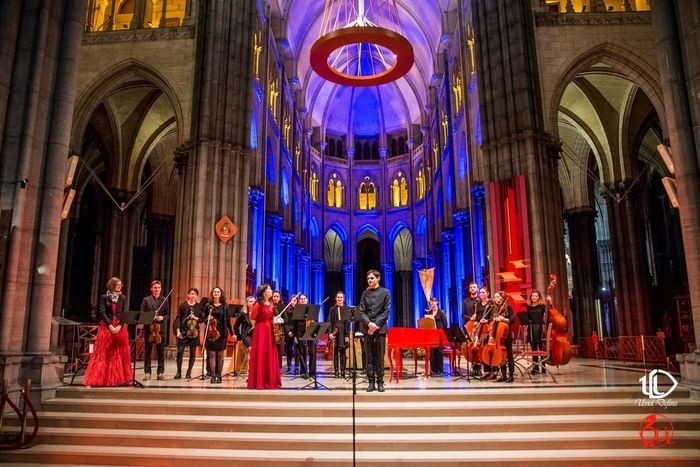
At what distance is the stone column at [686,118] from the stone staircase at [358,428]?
1.42 m

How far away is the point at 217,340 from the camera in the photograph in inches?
385

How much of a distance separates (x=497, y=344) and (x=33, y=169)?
8233 millimetres

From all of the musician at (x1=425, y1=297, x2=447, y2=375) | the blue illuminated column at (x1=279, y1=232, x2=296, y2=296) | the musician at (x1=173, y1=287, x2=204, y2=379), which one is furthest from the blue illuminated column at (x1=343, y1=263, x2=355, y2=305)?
the musician at (x1=173, y1=287, x2=204, y2=379)

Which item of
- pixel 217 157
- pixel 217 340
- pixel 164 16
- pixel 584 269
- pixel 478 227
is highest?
pixel 164 16

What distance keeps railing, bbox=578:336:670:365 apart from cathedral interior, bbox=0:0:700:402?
7.38ft

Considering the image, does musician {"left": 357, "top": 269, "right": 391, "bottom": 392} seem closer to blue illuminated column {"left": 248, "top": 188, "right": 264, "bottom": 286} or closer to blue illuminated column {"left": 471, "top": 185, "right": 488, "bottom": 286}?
blue illuminated column {"left": 248, "top": 188, "right": 264, "bottom": 286}

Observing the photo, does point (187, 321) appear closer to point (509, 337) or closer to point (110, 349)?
point (110, 349)

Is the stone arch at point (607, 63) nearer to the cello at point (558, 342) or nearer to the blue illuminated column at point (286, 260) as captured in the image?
the cello at point (558, 342)

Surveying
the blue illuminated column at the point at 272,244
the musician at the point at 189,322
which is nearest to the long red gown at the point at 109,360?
the musician at the point at 189,322

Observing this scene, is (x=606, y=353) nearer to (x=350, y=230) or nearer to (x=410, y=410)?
(x=410, y=410)

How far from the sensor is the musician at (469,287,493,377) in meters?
9.69

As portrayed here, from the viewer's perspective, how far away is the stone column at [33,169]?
7584 mm

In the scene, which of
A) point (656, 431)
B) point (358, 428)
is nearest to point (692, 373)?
point (656, 431)

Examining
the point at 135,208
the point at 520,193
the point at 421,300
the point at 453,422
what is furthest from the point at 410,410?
the point at 421,300
